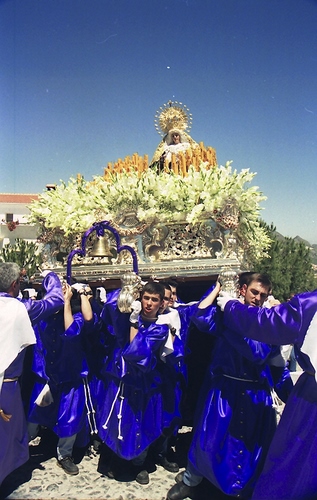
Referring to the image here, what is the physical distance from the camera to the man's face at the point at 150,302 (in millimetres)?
3785

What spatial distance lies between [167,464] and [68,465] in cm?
85

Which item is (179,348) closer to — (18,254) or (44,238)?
(44,238)

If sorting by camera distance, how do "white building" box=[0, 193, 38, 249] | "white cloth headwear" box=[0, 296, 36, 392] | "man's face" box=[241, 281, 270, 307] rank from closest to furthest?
→ 1. "white cloth headwear" box=[0, 296, 36, 392]
2. "man's face" box=[241, 281, 270, 307]
3. "white building" box=[0, 193, 38, 249]

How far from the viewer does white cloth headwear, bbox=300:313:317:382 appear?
2707mm

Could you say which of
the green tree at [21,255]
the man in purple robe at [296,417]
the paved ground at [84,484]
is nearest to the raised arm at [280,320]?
the man in purple robe at [296,417]

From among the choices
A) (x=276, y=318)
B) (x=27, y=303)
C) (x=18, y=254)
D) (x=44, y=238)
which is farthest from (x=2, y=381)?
(x=18, y=254)

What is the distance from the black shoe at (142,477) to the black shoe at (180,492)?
26 cm

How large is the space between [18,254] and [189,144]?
Answer: 17.8 metres

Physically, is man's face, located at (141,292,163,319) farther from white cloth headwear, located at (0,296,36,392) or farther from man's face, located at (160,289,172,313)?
white cloth headwear, located at (0,296,36,392)

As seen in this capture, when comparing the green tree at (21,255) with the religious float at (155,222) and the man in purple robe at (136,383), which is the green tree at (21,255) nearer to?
the religious float at (155,222)

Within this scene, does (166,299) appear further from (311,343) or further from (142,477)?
(311,343)

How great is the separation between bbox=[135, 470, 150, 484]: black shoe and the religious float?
178 centimetres

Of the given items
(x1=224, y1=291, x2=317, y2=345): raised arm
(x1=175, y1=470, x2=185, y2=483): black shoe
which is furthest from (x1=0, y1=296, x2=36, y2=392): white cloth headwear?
(x1=175, y1=470, x2=185, y2=483): black shoe

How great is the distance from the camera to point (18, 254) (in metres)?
22.7
